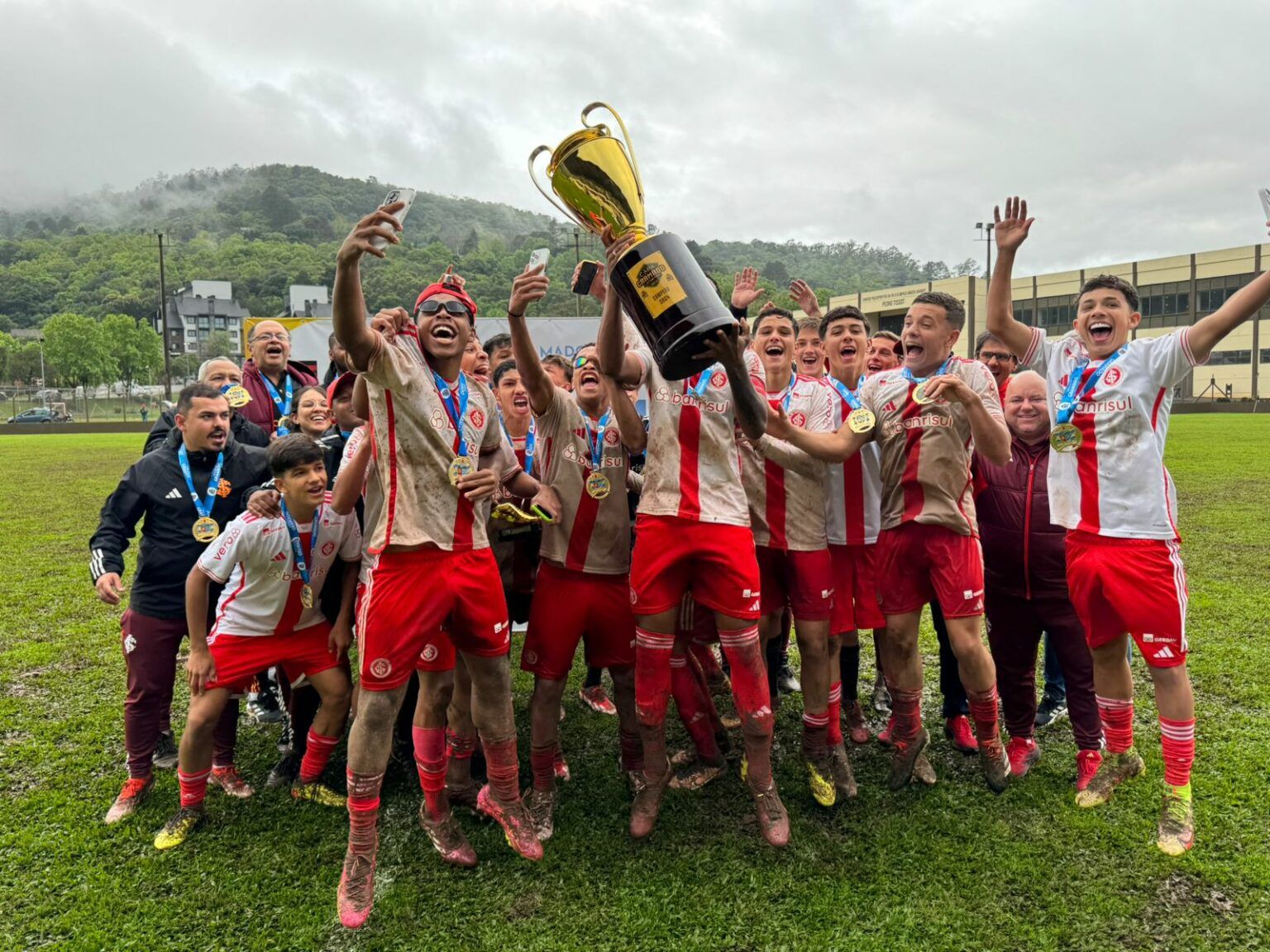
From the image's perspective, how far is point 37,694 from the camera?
548 cm

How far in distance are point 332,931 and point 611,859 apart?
1.21 metres

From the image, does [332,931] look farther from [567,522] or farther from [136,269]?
[136,269]

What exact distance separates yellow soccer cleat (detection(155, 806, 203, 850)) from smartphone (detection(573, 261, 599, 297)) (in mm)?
3269

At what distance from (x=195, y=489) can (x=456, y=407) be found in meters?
1.91

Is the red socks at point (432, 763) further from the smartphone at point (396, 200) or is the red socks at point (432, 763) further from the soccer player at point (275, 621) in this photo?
the smartphone at point (396, 200)

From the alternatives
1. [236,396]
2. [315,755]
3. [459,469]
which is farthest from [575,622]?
[236,396]

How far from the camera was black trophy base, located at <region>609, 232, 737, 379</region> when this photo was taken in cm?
274

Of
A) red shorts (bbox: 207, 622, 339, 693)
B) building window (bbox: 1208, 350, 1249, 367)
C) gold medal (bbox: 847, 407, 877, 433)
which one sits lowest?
red shorts (bbox: 207, 622, 339, 693)

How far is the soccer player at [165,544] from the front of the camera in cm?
406

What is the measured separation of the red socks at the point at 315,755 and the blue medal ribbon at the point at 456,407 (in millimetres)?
1807

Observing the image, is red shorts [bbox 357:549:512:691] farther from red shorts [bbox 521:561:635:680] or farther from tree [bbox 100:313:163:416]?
tree [bbox 100:313:163:416]

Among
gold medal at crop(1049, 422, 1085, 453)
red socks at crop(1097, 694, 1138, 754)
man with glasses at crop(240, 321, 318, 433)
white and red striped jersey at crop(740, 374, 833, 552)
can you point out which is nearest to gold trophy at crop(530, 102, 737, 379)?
white and red striped jersey at crop(740, 374, 833, 552)

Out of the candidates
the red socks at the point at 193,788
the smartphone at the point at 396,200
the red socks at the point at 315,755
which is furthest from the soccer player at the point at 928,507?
the red socks at the point at 193,788

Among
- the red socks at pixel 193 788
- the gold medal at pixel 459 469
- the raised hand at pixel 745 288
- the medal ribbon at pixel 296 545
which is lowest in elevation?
the red socks at pixel 193 788
